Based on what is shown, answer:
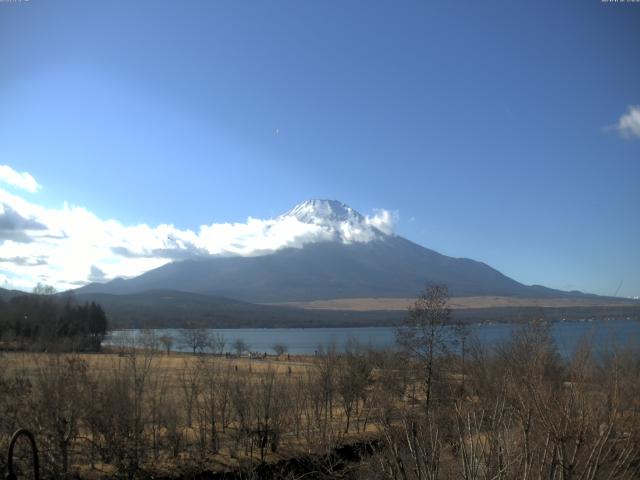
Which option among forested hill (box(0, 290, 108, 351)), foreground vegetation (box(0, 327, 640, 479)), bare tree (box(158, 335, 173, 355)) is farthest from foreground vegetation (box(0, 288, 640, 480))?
forested hill (box(0, 290, 108, 351))

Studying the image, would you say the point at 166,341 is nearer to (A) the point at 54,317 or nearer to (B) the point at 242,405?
(B) the point at 242,405

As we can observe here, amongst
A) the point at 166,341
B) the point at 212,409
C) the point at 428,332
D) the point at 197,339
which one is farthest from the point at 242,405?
the point at 197,339

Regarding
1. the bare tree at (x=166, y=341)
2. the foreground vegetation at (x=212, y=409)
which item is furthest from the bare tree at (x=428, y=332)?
the bare tree at (x=166, y=341)

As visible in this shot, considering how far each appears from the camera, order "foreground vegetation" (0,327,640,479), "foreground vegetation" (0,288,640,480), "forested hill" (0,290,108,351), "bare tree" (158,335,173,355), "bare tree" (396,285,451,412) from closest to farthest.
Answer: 1. "foreground vegetation" (0,327,640,479)
2. "foreground vegetation" (0,288,640,480)
3. "bare tree" (396,285,451,412)
4. "bare tree" (158,335,173,355)
5. "forested hill" (0,290,108,351)

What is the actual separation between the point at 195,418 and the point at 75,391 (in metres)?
8.71

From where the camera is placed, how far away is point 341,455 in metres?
25.5

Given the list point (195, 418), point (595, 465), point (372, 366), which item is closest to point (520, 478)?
point (595, 465)

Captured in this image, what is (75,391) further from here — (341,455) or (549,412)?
(549,412)

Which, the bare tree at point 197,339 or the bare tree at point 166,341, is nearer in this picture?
the bare tree at point 166,341

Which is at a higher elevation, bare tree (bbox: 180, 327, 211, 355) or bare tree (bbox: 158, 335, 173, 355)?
bare tree (bbox: 158, 335, 173, 355)

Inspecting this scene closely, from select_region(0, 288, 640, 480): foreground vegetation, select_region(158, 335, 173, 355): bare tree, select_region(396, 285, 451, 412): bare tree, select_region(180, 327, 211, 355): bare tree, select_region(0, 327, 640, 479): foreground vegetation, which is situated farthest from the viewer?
select_region(180, 327, 211, 355): bare tree

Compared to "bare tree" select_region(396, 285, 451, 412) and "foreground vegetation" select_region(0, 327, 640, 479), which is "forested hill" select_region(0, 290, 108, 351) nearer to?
"foreground vegetation" select_region(0, 327, 640, 479)

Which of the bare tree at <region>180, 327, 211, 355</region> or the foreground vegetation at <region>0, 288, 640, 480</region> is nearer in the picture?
the foreground vegetation at <region>0, 288, 640, 480</region>

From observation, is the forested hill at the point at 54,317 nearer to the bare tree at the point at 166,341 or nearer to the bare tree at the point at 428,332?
the bare tree at the point at 166,341
